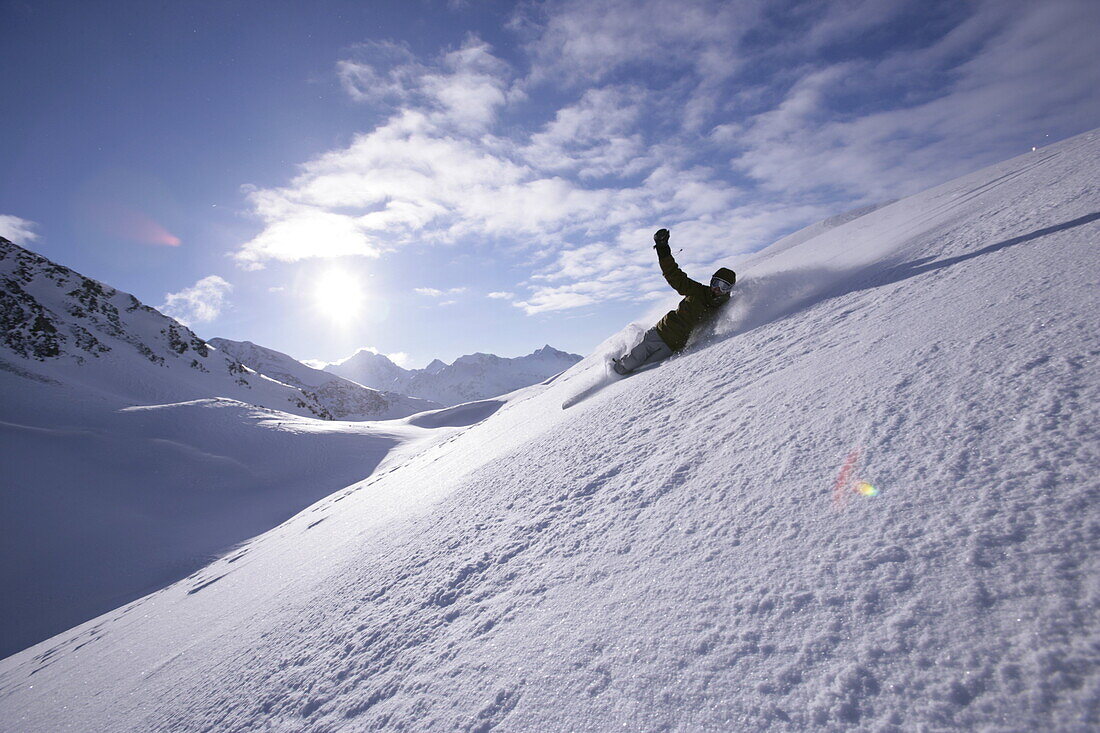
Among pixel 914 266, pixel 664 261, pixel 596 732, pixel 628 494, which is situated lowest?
pixel 596 732

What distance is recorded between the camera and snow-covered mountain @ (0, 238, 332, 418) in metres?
Answer: 22.4

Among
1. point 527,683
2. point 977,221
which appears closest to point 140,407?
point 527,683

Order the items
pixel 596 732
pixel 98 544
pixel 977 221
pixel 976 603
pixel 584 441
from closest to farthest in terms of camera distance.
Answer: pixel 976 603, pixel 596 732, pixel 584 441, pixel 977 221, pixel 98 544

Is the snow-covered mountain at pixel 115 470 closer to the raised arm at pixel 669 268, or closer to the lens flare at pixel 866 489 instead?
the raised arm at pixel 669 268

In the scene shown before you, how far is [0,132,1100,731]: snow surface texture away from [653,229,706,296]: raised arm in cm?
210

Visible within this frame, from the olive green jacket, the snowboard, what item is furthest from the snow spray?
the olive green jacket

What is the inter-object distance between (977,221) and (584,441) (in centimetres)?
478

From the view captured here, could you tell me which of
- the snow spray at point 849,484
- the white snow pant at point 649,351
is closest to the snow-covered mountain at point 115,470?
the white snow pant at point 649,351

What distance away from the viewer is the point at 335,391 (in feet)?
308

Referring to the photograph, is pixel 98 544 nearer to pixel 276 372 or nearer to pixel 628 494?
pixel 628 494

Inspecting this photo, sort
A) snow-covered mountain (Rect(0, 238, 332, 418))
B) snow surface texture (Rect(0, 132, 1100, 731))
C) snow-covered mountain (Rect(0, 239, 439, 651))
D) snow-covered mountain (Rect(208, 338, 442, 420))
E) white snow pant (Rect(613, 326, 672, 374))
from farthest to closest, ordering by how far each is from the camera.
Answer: snow-covered mountain (Rect(208, 338, 442, 420)) → snow-covered mountain (Rect(0, 238, 332, 418)) → snow-covered mountain (Rect(0, 239, 439, 651)) → white snow pant (Rect(613, 326, 672, 374)) → snow surface texture (Rect(0, 132, 1100, 731))

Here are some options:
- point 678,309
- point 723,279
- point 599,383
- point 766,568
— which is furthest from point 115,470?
point 766,568

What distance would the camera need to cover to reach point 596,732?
3.71ft

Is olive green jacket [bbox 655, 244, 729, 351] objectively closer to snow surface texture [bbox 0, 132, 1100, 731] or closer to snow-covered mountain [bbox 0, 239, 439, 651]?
snow surface texture [bbox 0, 132, 1100, 731]
